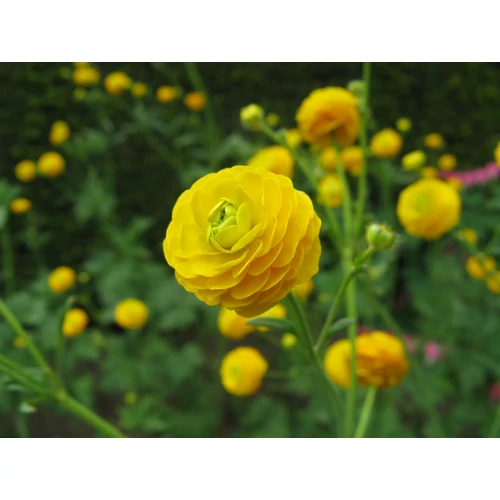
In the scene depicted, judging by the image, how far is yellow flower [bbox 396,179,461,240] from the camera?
0.81 meters

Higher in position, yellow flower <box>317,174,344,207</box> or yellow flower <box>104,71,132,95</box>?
yellow flower <box>104,71,132,95</box>

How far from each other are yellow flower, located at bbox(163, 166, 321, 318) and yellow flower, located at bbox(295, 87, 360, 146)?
1.49ft

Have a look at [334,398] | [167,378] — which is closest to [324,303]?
[167,378]

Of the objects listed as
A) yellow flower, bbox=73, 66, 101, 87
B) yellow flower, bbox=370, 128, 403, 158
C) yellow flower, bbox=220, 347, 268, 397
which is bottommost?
yellow flower, bbox=220, 347, 268, 397

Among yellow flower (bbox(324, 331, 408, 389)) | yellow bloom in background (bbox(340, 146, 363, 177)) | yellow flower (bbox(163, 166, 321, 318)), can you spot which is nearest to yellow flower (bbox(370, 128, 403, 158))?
yellow bloom in background (bbox(340, 146, 363, 177))

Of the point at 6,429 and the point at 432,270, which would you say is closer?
the point at 432,270

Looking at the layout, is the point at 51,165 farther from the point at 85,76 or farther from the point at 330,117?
the point at 330,117

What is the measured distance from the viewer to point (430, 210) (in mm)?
807

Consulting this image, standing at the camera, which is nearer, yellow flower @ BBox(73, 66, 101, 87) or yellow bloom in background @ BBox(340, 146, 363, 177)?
yellow bloom in background @ BBox(340, 146, 363, 177)

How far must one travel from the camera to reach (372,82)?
2.02 meters

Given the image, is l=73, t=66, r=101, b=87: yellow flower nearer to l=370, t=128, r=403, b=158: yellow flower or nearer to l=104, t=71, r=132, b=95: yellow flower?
l=104, t=71, r=132, b=95: yellow flower

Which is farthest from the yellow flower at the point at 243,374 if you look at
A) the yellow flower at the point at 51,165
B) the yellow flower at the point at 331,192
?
the yellow flower at the point at 51,165

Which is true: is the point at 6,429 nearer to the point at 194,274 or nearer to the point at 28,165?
the point at 28,165

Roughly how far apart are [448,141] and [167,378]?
4.95 ft
